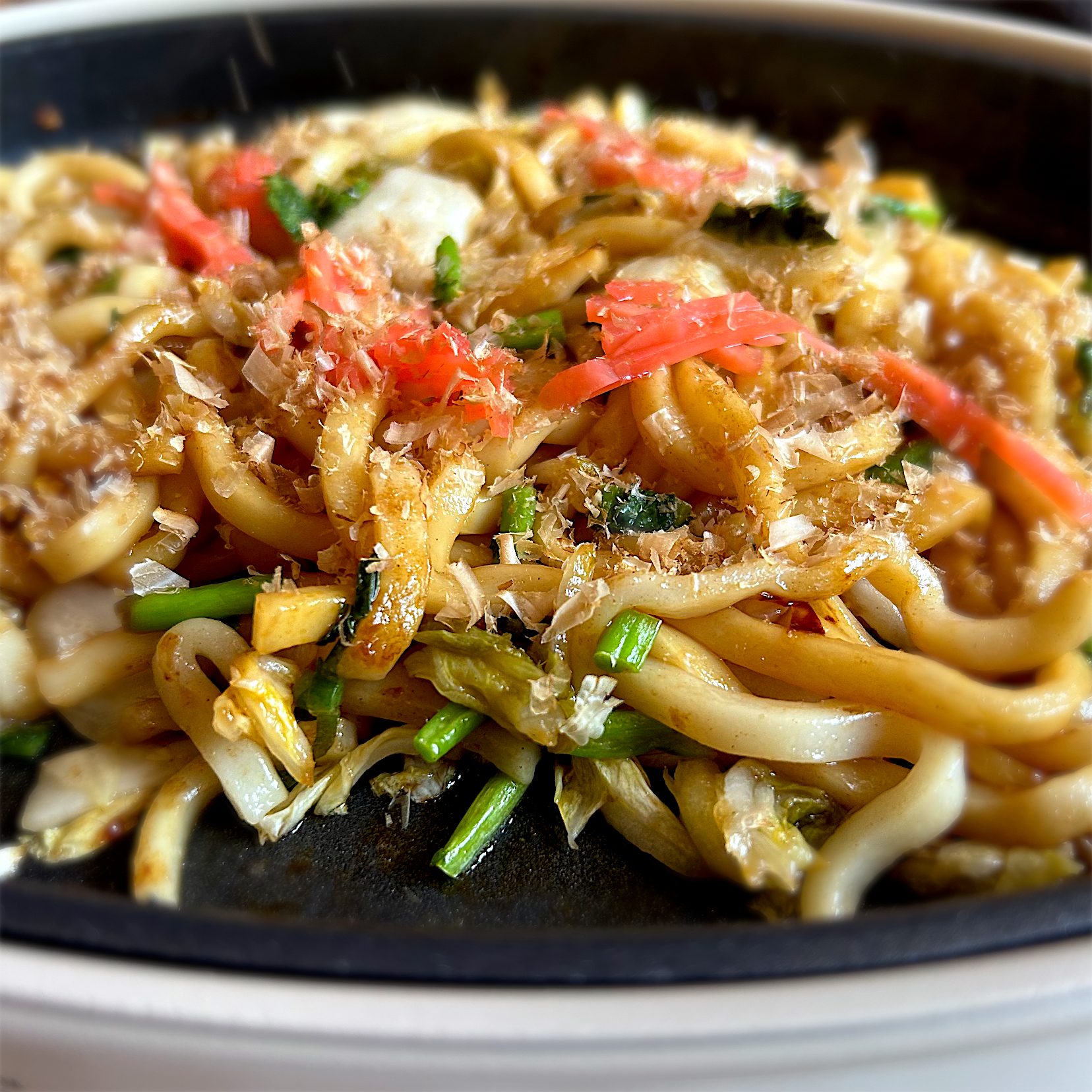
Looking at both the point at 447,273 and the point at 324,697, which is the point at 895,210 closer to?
the point at 447,273

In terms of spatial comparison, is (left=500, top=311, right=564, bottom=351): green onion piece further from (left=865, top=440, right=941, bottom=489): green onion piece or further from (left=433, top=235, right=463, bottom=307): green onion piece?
(left=865, top=440, right=941, bottom=489): green onion piece

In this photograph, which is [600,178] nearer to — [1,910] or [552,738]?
[552,738]

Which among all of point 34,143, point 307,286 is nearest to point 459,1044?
point 307,286

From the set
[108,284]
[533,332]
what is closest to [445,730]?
[533,332]

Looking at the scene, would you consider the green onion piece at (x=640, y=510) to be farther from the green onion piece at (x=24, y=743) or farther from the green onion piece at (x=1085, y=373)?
the green onion piece at (x=24, y=743)

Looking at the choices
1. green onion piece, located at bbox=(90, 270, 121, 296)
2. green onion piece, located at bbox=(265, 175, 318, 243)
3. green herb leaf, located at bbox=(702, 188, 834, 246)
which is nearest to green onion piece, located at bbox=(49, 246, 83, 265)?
green onion piece, located at bbox=(90, 270, 121, 296)

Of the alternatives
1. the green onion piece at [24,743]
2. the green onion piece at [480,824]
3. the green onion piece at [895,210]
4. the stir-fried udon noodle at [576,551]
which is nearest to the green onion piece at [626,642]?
the stir-fried udon noodle at [576,551]
